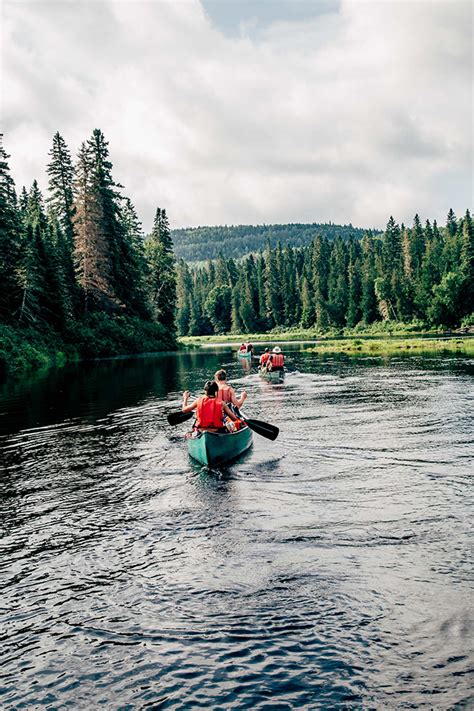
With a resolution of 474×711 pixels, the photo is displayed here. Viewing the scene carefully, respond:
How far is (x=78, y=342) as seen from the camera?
61.5 m

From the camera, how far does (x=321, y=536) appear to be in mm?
10000

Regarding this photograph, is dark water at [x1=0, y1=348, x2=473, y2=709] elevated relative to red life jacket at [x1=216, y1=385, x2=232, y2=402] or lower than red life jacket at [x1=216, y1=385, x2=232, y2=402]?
lower

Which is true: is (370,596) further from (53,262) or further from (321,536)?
(53,262)

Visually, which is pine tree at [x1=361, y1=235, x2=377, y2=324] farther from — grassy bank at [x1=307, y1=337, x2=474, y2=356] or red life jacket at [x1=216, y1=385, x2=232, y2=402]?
red life jacket at [x1=216, y1=385, x2=232, y2=402]

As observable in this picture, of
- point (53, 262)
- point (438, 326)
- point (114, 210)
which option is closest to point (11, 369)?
point (53, 262)

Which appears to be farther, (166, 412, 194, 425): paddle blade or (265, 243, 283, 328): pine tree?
(265, 243, 283, 328): pine tree

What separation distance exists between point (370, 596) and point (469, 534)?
9.08ft

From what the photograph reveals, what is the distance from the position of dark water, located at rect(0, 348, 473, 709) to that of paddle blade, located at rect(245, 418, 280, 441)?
449mm

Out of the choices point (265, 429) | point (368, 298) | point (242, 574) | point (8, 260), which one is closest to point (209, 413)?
point (265, 429)

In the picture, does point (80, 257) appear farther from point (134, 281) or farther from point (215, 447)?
point (215, 447)

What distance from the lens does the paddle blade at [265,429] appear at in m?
17.1

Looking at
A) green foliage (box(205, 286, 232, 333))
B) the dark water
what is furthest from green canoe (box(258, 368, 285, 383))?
green foliage (box(205, 286, 232, 333))

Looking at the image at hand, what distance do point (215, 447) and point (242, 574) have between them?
6279 millimetres

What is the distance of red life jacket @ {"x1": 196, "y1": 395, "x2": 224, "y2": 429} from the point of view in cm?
1537
